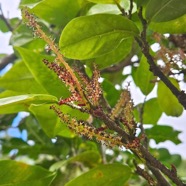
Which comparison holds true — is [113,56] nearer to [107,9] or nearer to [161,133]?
[107,9]

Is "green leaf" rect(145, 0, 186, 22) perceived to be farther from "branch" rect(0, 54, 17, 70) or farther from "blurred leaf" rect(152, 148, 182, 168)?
"branch" rect(0, 54, 17, 70)

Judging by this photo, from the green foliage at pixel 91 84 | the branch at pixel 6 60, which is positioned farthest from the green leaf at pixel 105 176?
the branch at pixel 6 60

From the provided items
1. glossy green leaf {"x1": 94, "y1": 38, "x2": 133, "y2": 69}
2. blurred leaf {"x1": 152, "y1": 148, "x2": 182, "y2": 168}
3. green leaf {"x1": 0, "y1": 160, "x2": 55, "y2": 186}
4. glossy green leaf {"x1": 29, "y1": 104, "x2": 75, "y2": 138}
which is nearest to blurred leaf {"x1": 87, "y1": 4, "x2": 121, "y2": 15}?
glossy green leaf {"x1": 94, "y1": 38, "x2": 133, "y2": 69}

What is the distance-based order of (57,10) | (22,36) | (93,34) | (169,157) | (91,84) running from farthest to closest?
(169,157) → (22,36) → (57,10) → (93,34) → (91,84)

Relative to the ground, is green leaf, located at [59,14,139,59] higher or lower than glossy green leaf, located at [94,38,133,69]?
higher

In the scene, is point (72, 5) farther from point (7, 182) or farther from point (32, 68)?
point (7, 182)

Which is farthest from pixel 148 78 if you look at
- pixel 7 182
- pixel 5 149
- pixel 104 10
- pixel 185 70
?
pixel 5 149

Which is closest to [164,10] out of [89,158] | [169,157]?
[89,158]
